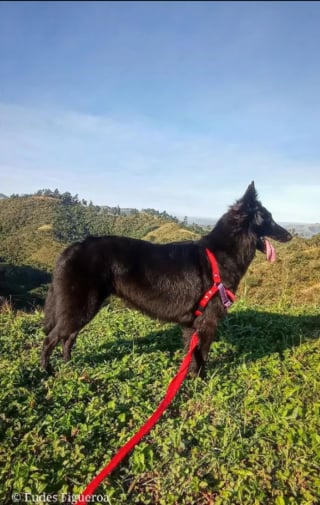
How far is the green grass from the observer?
248 cm

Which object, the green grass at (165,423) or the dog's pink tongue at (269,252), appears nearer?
the green grass at (165,423)

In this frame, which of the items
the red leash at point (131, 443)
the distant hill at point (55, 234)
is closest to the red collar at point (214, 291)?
the red leash at point (131, 443)

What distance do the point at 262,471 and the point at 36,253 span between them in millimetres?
84582

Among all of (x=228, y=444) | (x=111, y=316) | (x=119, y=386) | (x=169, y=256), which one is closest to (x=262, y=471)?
(x=228, y=444)

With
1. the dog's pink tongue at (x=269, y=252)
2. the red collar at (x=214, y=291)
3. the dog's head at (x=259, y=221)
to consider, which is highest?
the dog's head at (x=259, y=221)

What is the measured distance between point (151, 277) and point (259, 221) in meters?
1.66

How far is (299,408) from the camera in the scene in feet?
10.8

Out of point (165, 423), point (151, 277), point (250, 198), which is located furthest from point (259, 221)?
point (165, 423)

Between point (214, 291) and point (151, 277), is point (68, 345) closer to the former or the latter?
point (151, 277)

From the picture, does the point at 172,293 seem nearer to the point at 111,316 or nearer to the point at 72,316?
the point at 72,316

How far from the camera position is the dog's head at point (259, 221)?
432 centimetres

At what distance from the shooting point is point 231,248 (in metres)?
4.28

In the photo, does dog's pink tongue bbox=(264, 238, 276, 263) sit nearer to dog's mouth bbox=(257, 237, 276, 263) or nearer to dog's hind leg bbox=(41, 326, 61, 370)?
dog's mouth bbox=(257, 237, 276, 263)

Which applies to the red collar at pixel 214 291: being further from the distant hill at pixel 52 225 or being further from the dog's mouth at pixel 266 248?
the distant hill at pixel 52 225
